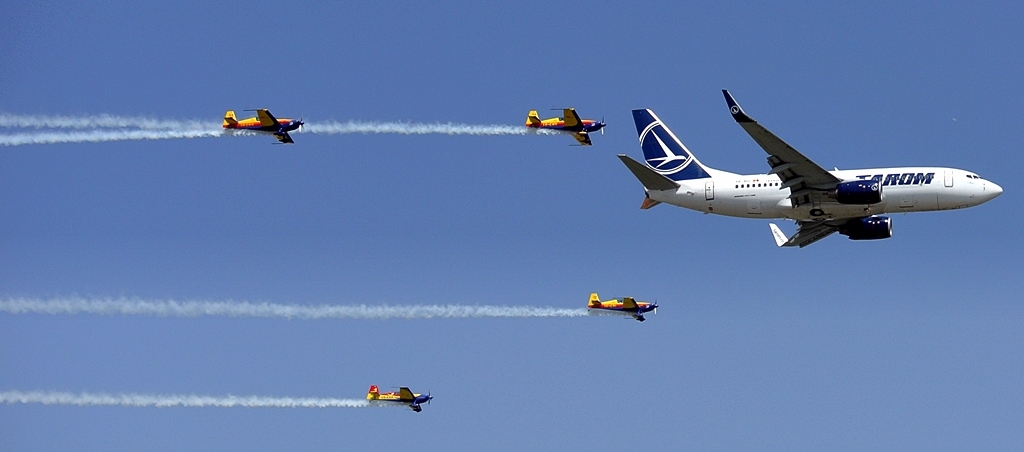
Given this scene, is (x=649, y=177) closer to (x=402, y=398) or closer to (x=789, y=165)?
(x=789, y=165)

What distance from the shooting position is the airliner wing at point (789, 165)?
100875mm

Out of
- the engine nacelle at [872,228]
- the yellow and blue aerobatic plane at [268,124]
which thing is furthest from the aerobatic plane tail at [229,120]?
the engine nacelle at [872,228]

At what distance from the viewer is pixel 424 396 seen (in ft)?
449

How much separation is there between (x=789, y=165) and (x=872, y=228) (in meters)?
11.9

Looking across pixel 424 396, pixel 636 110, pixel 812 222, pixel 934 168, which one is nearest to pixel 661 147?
pixel 636 110

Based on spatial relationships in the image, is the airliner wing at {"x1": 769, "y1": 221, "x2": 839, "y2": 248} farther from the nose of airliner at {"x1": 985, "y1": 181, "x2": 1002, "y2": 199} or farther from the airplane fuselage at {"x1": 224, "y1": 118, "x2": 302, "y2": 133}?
the airplane fuselage at {"x1": 224, "y1": 118, "x2": 302, "y2": 133}

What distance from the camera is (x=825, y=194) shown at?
104 metres

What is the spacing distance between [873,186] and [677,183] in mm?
13789

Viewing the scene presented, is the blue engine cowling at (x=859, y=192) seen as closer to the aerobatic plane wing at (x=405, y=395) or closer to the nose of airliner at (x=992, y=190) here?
the nose of airliner at (x=992, y=190)

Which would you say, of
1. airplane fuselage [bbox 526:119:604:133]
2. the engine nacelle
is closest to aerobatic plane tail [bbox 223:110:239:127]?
airplane fuselage [bbox 526:119:604:133]

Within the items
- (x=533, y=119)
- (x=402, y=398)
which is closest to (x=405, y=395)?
(x=402, y=398)

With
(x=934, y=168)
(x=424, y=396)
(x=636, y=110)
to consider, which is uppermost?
(x=636, y=110)

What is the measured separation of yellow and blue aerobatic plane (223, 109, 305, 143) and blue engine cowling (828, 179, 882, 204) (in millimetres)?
37689

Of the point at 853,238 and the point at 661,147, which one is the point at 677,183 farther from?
A: the point at 853,238
